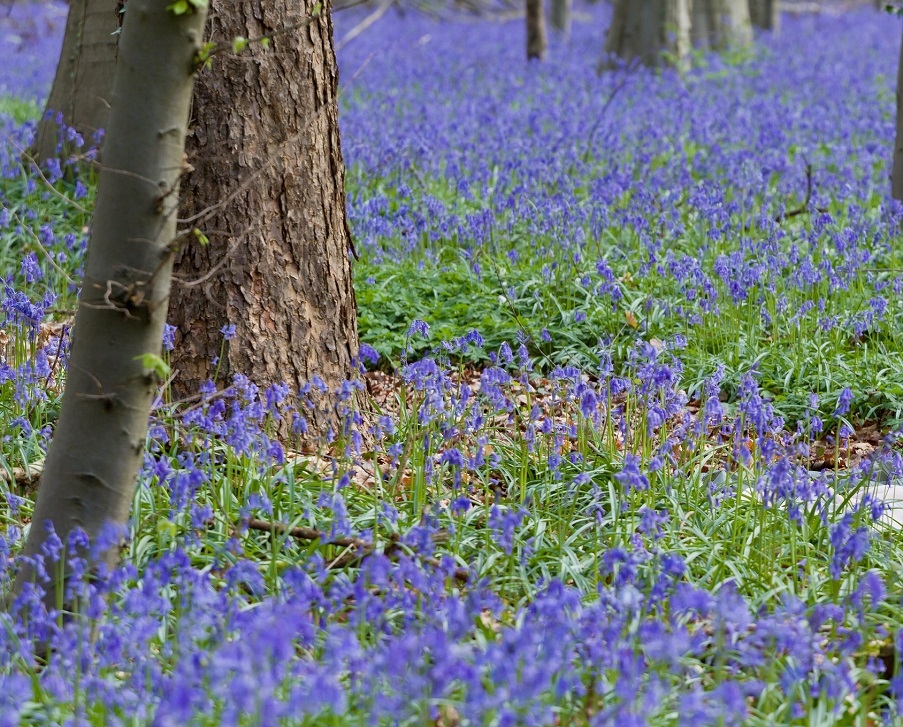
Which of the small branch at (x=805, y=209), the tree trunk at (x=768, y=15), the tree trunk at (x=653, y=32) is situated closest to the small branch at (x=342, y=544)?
the small branch at (x=805, y=209)

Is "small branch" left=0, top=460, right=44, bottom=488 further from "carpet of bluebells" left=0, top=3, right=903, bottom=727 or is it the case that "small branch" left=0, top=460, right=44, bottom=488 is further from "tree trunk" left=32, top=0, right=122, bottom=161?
"tree trunk" left=32, top=0, right=122, bottom=161

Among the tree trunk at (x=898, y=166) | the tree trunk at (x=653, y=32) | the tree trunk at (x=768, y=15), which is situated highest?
the tree trunk at (x=768, y=15)

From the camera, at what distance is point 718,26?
14.5 metres

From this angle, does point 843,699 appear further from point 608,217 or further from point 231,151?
point 608,217

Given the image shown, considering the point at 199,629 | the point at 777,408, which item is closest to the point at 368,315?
the point at 777,408

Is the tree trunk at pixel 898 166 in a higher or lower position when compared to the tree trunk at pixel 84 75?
lower

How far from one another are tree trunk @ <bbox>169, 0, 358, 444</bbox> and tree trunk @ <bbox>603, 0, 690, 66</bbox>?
9.76 metres

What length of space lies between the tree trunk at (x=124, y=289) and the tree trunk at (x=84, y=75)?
4397 millimetres

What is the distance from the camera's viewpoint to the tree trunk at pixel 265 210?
12.3 feet

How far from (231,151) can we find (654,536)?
6.71ft

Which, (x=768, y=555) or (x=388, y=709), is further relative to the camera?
(x=768, y=555)

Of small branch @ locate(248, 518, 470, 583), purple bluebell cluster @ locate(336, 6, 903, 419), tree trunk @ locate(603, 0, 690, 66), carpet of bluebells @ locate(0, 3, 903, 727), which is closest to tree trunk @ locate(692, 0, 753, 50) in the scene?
tree trunk @ locate(603, 0, 690, 66)

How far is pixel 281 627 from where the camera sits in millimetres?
1997

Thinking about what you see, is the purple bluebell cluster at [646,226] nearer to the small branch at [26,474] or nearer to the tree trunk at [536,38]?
the small branch at [26,474]
